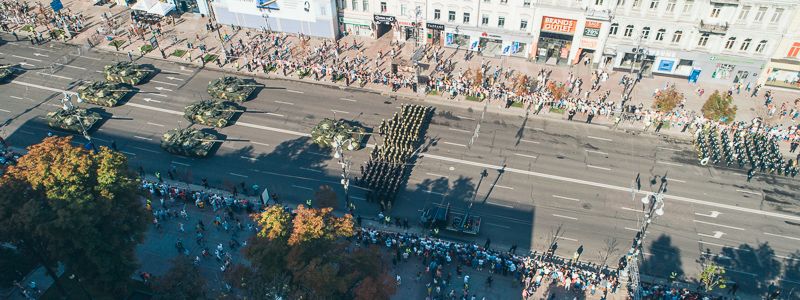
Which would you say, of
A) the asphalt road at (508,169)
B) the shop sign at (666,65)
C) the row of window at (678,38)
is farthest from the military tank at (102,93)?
the shop sign at (666,65)

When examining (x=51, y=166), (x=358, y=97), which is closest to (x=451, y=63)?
(x=358, y=97)

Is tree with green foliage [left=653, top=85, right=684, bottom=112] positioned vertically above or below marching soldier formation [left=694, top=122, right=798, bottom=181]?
above

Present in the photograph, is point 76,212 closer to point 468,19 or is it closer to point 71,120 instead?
point 71,120

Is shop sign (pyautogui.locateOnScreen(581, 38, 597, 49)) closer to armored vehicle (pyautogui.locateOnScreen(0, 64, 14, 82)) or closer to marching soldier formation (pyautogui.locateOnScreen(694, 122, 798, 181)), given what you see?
marching soldier formation (pyautogui.locateOnScreen(694, 122, 798, 181))

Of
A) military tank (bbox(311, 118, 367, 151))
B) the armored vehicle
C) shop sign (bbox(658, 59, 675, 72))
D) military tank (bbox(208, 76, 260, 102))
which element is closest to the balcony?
shop sign (bbox(658, 59, 675, 72))

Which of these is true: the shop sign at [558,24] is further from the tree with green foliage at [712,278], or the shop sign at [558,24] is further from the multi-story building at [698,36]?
the tree with green foliage at [712,278]

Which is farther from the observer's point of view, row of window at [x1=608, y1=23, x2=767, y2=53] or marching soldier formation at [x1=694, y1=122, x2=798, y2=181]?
row of window at [x1=608, y1=23, x2=767, y2=53]

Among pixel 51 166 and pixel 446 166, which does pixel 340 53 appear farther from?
pixel 51 166
